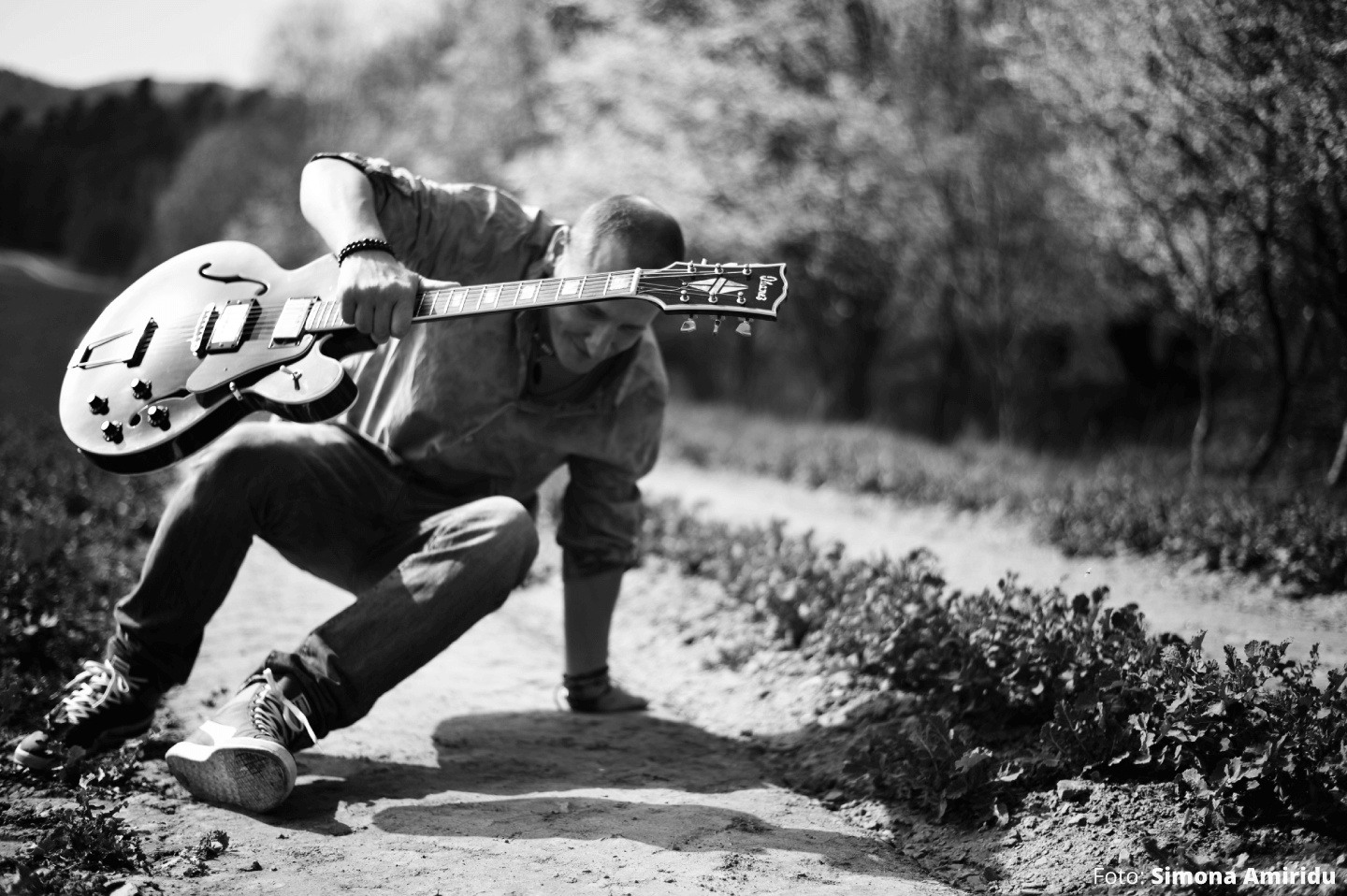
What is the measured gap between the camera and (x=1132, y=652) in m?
3.01

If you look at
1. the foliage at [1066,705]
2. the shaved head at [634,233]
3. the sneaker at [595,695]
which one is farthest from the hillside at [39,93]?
the foliage at [1066,705]

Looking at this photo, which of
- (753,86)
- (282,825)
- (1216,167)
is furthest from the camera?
(753,86)

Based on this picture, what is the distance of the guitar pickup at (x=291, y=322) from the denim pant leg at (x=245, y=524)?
288mm

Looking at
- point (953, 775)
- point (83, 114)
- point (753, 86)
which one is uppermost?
point (753, 86)

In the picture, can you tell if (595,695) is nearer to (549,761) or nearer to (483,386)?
(549,761)

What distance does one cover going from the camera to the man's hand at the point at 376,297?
301 centimetres

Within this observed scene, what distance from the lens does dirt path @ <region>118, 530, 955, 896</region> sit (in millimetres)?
2578

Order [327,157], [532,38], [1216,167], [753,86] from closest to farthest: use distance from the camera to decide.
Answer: [327,157], [1216,167], [753,86], [532,38]

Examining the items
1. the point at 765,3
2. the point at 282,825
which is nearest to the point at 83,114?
the point at 282,825

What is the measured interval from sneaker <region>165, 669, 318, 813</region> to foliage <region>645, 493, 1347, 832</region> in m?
1.56

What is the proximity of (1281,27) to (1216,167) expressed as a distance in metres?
1.47

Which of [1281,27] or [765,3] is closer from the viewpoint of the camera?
[1281,27]

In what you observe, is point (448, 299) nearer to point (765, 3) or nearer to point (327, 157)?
point (327, 157)

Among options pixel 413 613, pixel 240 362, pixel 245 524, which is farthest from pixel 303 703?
pixel 240 362
